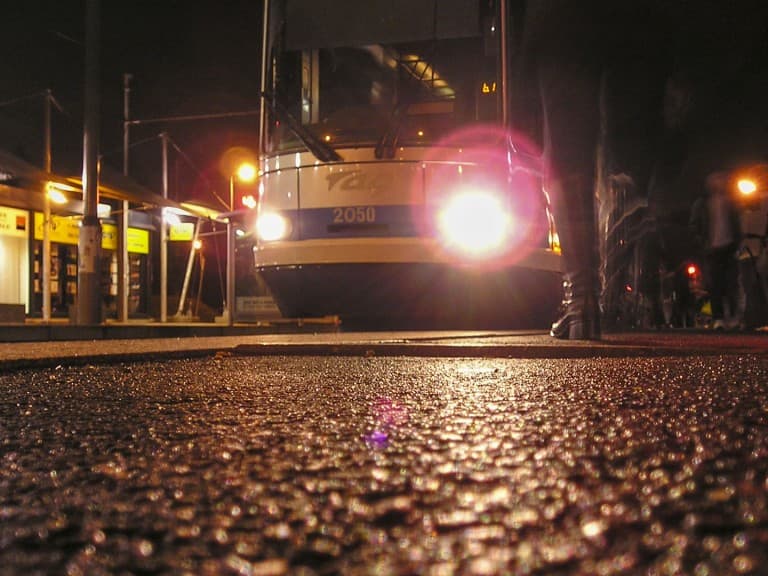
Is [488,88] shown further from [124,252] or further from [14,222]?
[14,222]

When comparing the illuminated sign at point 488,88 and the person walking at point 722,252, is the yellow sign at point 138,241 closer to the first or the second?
the person walking at point 722,252

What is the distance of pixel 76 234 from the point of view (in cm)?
1834

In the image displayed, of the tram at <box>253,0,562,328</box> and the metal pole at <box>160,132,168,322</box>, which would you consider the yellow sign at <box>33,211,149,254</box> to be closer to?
the metal pole at <box>160,132,168,322</box>

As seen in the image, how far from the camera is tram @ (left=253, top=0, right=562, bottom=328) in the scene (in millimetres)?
7398

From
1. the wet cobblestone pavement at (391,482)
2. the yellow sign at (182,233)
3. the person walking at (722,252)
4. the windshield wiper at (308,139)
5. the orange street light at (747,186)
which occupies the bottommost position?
the wet cobblestone pavement at (391,482)

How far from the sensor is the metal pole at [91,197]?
10.8 meters

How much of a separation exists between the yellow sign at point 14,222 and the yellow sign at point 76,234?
324 mm

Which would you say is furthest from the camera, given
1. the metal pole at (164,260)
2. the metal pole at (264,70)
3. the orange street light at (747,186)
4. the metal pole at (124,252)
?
the metal pole at (164,260)

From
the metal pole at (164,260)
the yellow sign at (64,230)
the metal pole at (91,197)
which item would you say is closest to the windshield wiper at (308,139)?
the metal pole at (91,197)

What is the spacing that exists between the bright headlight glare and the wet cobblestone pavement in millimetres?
5502

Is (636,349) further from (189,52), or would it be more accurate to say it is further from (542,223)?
(189,52)

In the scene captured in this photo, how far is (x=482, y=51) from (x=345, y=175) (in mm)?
1579

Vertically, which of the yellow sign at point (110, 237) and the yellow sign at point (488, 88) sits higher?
the yellow sign at point (488, 88)

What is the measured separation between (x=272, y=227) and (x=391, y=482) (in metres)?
6.96
